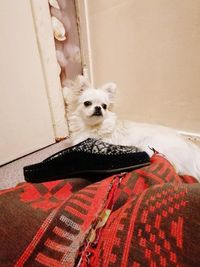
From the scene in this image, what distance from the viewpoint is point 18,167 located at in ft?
4.13

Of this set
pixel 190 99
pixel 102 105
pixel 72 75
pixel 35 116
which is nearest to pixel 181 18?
pixel 190 99

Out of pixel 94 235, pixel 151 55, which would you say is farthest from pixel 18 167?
pixel 151 55

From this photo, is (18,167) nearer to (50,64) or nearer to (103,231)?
(50,64)

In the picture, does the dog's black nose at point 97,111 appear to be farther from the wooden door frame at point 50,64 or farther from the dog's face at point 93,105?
the wooden door frame at point 50,64

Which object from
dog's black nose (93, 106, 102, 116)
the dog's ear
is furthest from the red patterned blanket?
the dog's ear

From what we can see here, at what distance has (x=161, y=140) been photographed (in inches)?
42.4

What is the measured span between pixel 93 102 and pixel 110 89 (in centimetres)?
18

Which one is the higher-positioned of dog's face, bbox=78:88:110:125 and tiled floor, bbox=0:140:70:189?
dog's face, bbox=78:88:110:125

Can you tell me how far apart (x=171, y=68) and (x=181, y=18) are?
0.33 metres

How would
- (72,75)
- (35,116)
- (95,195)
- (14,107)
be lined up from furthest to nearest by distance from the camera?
(72,75)
(35,116)
(14,107)
(95,195)

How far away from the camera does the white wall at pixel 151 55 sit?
1.23 m

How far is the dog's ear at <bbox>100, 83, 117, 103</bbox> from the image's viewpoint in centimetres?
137

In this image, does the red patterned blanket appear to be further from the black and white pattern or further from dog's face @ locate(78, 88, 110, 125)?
dog's face @ locate(78, 88, 110, 125)

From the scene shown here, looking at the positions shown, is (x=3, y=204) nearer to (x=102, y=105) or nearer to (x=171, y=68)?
(x=102, y=105)
